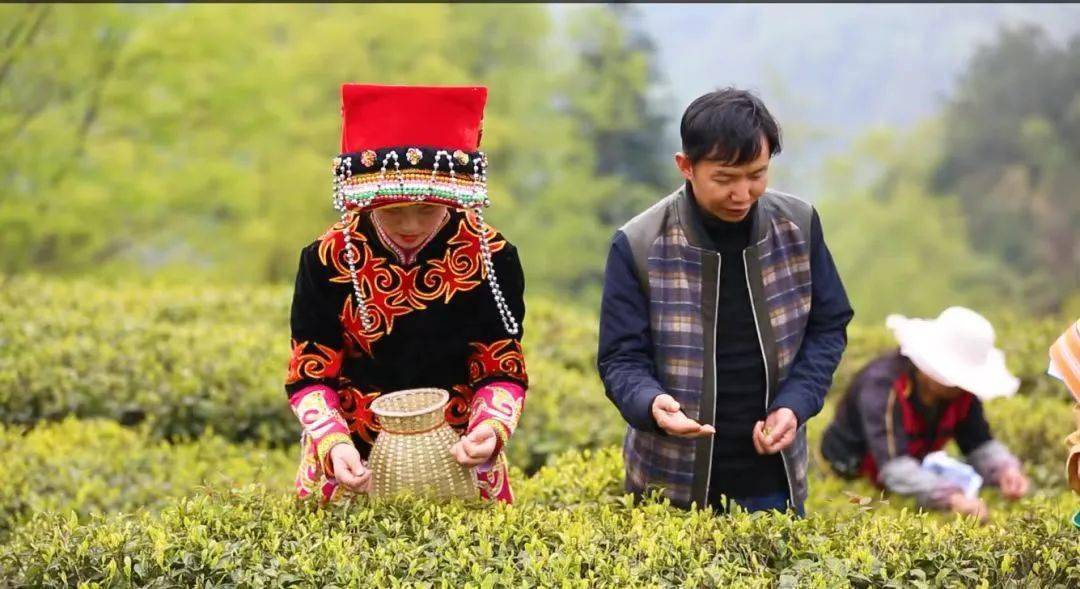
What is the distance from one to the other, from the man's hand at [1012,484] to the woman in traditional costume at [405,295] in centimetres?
261

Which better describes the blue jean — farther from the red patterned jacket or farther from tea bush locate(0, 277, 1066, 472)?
tea bush locate(0, 277, 1066, 472)

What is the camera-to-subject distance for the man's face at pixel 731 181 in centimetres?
318

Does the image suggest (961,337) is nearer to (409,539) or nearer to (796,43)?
(409,539)

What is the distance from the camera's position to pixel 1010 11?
3572 cm

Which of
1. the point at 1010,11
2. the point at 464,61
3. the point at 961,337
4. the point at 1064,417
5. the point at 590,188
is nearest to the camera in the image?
the point at 961,337

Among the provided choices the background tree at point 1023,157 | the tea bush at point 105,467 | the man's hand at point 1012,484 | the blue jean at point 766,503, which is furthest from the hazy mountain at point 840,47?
the blue jean at point 766,503

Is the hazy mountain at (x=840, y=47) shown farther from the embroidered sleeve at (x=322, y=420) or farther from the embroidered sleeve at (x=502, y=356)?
the embroidered sleeve at (x=322, y=420)

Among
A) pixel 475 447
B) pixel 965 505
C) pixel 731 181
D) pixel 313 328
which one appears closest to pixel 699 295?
pixel 731 181

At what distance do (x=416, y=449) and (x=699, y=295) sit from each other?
920 millimetres

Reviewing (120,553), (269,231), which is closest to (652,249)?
(120,553)

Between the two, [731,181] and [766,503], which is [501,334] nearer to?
[731,181]

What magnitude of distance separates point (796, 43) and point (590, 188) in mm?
25775

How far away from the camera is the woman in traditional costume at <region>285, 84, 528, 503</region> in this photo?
10.1 feet

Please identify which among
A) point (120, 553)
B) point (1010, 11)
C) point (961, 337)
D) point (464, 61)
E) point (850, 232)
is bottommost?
point (120, 553)
